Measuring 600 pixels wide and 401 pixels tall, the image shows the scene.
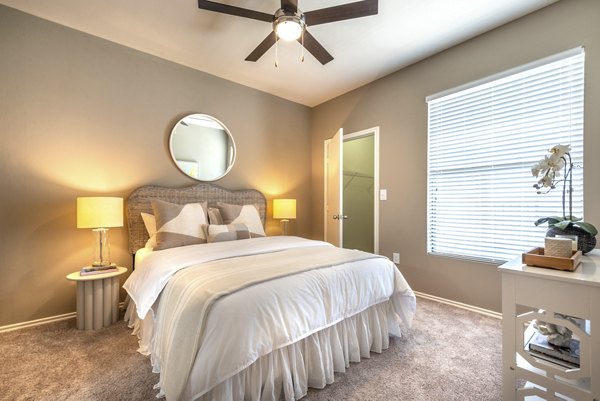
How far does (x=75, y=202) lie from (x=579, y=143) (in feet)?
14.4

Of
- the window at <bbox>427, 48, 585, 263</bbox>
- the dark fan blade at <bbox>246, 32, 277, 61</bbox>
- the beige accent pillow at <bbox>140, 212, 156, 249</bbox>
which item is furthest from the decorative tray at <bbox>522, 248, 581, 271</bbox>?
the beige accent pillow at <bbox>140, 212, 156, 249</bbox>

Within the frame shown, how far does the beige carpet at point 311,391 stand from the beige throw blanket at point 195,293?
0.33 meters

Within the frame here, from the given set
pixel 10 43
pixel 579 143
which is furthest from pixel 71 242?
pixel 579 143

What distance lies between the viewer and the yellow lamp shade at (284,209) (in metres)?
3.59

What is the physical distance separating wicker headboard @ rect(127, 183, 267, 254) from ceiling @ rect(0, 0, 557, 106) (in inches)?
59.3

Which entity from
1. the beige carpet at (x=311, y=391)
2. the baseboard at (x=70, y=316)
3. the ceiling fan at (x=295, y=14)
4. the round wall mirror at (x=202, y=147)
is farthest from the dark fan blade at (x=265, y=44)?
the baseboard at (x=70, y=316)

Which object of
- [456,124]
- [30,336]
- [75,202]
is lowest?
[30,336]

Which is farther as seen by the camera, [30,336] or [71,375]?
[30,336]

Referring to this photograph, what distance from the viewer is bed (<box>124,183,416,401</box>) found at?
112 centimetres

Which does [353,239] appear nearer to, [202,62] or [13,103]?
[202,62]

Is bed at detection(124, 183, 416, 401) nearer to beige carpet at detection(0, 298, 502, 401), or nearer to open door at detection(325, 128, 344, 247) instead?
beige carpet at detection(0, 298, 502, 401)

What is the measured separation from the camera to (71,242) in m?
2.41

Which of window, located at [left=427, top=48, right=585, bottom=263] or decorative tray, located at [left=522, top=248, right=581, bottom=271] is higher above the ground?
window, located at [left=427, top=48, right=585, bottom=263]

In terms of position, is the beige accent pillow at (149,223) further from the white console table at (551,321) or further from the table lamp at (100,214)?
the white console table at (551,321)
